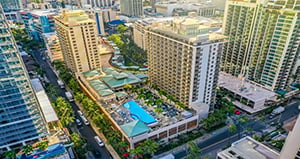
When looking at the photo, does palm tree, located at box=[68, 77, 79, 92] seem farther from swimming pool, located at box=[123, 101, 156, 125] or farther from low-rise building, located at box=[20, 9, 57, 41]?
low-rise building, located at box=[20, 9, 57, 41]

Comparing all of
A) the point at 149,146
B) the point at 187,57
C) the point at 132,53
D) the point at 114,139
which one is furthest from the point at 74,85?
the point at 132,53

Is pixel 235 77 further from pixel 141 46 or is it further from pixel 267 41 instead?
pixel 141 46

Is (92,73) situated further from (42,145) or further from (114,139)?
(42,145)

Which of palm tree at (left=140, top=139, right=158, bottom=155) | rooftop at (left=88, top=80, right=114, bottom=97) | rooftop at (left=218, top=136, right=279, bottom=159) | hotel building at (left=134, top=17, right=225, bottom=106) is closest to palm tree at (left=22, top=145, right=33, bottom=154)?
rooftop at (left=88, top=80, right=114, bottom=97)

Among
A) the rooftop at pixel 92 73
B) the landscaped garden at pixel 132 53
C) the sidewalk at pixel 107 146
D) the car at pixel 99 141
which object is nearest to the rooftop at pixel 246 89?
the landscaped garden at pixel 132 53

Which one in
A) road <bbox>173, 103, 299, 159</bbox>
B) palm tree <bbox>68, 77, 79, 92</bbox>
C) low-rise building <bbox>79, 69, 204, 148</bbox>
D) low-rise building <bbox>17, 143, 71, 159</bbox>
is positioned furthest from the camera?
palm tree <bbox>68, 77, 79, 92</bbox>

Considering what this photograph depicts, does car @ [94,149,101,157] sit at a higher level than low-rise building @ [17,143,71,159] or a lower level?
lower
